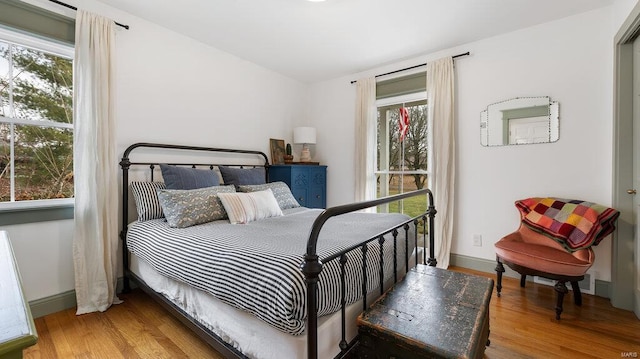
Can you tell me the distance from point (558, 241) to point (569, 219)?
199mm

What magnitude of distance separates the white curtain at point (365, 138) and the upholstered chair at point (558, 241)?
170cm

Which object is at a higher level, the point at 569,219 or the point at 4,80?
the point at 4,80

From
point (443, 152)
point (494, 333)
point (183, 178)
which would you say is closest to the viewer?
point (494, 333)

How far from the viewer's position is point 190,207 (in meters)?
2.12

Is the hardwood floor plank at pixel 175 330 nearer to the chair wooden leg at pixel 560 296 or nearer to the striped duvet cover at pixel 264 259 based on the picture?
the striped duvet cover at pixel 264 259

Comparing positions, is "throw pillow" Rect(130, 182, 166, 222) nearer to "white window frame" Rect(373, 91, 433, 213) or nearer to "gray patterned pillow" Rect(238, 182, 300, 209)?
"gray patterned pillow" Rect(238, 182, 300, 209)

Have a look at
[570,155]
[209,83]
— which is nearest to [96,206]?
[209,83]

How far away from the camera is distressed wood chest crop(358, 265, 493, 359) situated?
3.52 ft

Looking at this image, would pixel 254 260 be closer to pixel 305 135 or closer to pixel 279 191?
pixel 279 191

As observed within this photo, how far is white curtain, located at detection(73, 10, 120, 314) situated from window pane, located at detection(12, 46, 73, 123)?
0.95 ft

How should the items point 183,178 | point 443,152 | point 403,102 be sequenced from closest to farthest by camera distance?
point 183,178
point 443,152
point 403,102

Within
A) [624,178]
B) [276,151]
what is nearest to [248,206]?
[276,151]

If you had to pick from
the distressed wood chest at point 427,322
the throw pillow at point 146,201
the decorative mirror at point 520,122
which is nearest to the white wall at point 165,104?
the throw pillow at point 146,201

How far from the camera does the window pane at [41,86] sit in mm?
2090
